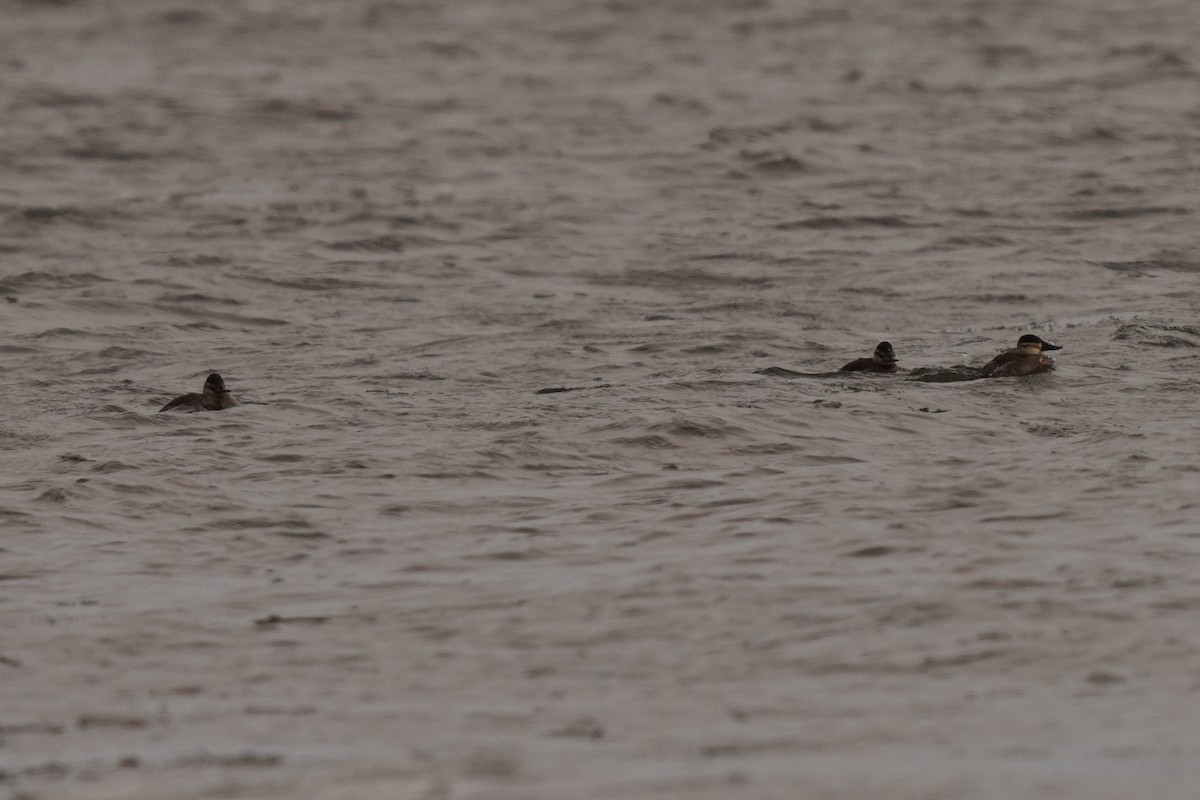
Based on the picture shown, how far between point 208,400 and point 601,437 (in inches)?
112

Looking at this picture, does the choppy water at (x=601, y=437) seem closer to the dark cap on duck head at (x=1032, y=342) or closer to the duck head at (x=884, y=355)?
the duck head at (x=884, y=355)

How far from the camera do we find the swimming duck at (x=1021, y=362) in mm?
13734

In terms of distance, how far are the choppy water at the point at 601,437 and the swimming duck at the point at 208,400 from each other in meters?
0.28

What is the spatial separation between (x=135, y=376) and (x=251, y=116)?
1233 centimetres

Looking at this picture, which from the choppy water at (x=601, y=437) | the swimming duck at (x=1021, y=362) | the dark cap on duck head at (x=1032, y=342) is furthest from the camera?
the dark cap on duck head at (x=1032, y=342)

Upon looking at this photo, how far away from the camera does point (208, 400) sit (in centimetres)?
1354

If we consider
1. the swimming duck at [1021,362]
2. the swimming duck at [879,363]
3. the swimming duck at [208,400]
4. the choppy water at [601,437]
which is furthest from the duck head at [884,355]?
the swimming duck at [208,400]

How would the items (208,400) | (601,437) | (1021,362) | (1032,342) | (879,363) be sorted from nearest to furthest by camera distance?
(601,437) < (208,400) < (1021,362) < (879,363) < (1032,342)

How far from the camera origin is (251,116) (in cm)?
2703

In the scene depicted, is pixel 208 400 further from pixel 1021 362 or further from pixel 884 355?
pixel 1021 362

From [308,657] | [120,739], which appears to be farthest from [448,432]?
[120,739]

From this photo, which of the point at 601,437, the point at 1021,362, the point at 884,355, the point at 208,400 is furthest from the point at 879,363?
the point at 208,400

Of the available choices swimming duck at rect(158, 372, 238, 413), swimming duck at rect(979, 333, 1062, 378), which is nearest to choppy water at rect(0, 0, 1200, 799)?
swimming duck at rect(979, 333, 1062, 378)

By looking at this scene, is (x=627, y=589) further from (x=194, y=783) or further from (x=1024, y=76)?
(x=1024, y=76)
